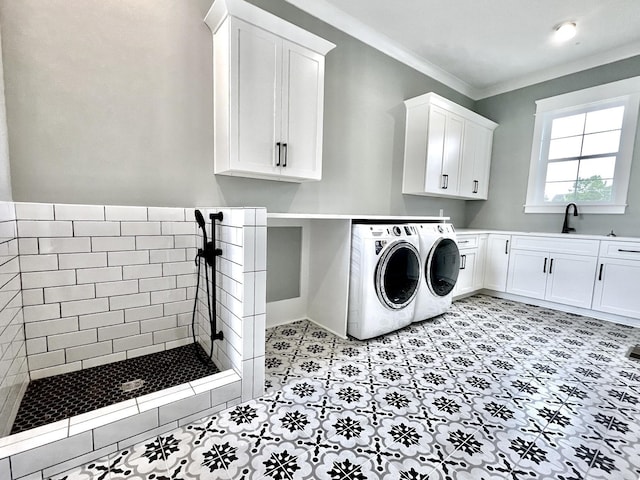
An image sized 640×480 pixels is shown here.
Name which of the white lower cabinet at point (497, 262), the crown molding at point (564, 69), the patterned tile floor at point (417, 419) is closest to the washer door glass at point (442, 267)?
the patterned tile floor at point (417, 419)

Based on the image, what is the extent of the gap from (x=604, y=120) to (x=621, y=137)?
27 cm

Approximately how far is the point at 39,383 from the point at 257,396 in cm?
116

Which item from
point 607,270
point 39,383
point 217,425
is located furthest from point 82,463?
point 607,270

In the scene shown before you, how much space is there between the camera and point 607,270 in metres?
2.91

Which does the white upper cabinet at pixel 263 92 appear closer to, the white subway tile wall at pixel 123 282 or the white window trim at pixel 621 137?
the white subway tile wall at pixel 123 282

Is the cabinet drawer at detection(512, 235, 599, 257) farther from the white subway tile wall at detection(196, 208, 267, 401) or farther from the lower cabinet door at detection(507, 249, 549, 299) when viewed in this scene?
the white subway tile wall at detection(196, 208, 267, 401)

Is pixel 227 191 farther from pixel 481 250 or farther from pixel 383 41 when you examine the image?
pixel 481 250

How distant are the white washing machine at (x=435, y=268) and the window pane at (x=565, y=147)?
2058 millimetres

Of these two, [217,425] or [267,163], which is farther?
[267,163]

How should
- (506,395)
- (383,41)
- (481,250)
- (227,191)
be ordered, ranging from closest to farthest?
1. (506,395)
2. (227,191)
3. (383,41)
4. (481,250)

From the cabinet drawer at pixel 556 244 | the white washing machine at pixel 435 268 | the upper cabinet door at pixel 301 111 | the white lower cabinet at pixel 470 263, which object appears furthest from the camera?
the white lower cabinet at pixel 470 263

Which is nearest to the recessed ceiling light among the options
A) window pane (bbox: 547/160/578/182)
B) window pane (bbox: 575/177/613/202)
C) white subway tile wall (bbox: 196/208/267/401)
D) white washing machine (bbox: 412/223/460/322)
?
→ window pane (bbox: 547/160/578/182)

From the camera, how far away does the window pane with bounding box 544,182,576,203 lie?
11.6ft

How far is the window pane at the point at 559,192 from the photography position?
3.54 metres
